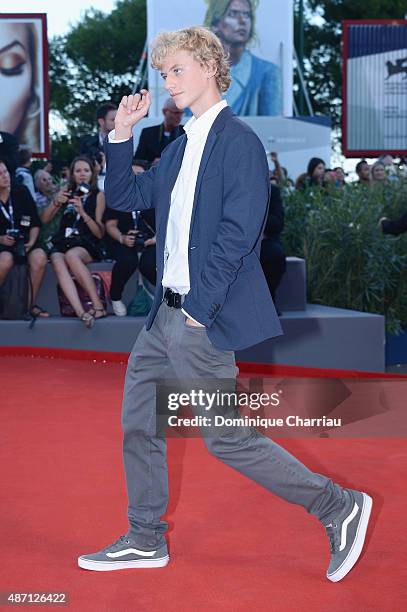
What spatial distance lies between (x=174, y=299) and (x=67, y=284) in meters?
5.17

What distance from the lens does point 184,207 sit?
3.26 metres

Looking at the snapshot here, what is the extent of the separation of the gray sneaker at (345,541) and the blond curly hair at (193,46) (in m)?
1.46

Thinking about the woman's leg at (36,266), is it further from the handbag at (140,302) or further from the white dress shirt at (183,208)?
the white dress shirt at (183,208)

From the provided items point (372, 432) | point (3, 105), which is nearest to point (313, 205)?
point (372, 432)

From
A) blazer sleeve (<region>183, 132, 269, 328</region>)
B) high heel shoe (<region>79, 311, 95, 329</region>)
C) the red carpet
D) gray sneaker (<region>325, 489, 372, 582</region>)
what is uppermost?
blazer sleeve (<region>183, 132, 269, 328</region>)

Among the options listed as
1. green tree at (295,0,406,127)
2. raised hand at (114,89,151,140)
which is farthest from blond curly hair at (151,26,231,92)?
green tree at (295,0,406,127)

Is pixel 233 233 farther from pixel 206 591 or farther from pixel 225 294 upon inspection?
pixel 206 591

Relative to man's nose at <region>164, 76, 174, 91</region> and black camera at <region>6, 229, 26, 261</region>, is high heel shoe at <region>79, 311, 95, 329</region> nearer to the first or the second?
black camera at <region>6, 229, 26, 261</region>

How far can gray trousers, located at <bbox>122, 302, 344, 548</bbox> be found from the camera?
324cm

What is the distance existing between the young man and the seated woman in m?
4.96

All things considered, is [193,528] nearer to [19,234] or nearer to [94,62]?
[19,234]

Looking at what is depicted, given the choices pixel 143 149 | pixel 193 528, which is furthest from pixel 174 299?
pixel 143 149

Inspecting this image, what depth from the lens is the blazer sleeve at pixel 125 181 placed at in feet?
11.1

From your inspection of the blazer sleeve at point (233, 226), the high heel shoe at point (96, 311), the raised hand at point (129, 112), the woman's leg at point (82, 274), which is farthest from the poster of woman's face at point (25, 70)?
the blazer sleeve at point (233, 226)
